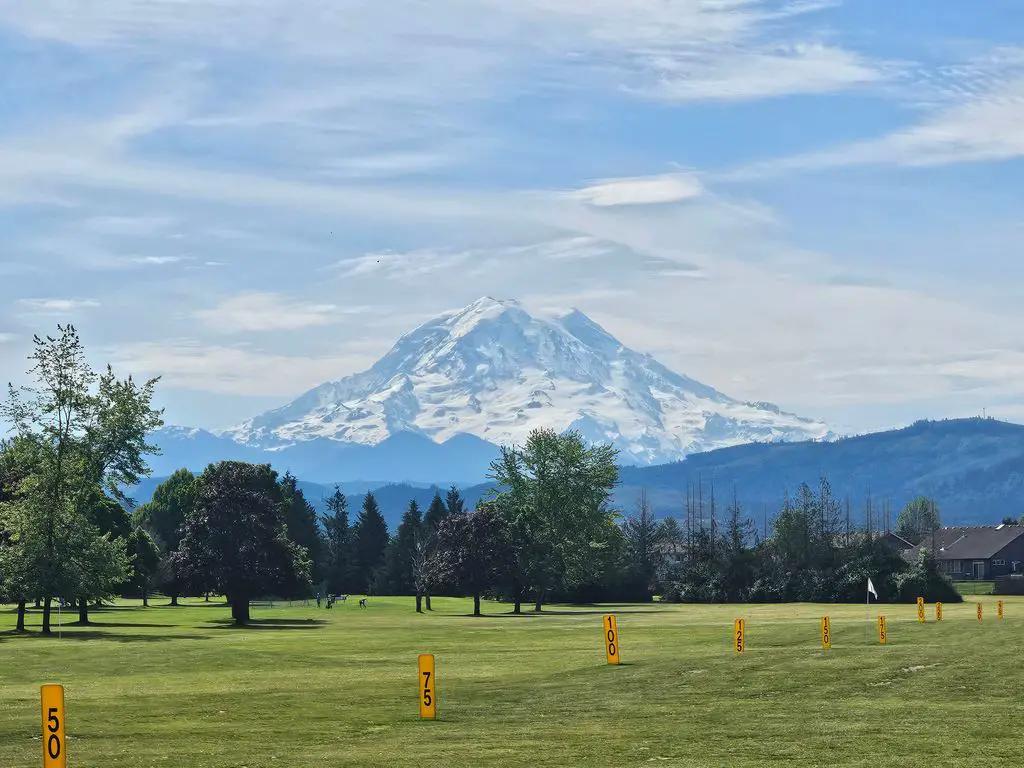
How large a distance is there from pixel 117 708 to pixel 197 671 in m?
15.0

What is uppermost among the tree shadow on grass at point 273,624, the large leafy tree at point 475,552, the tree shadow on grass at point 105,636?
the large leafy tree at point 475,552

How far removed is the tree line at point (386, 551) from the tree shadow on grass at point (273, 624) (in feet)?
5.15

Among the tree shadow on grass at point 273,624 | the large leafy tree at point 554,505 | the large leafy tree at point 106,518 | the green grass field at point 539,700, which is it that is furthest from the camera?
the large leafy tree at point 554,505

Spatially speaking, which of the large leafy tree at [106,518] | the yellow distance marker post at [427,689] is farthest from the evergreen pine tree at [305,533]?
A: the yellow distance marker post at [427,689]

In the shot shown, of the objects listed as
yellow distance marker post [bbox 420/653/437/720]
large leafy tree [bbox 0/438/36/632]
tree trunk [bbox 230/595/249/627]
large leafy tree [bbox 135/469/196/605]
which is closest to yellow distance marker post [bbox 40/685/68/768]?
yellow distance marker post [bbox 420/653/437/720]

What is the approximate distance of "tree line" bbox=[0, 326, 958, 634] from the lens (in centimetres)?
8031

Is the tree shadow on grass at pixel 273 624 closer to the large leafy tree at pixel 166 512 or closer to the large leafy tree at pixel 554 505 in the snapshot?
the large leafy tree at pixel 554 505

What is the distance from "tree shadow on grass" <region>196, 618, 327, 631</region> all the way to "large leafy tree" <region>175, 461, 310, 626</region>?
4.66ft

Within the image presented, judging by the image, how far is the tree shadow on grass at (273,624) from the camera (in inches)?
3605

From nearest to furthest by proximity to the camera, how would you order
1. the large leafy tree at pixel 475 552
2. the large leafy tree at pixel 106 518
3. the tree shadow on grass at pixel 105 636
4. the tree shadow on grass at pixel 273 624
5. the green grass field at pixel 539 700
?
the green grass field at pixel 539 700 → the tree shadow on grass at pixel 105 636 → the tree shadow on grass at pixel 273 624 → the large leafy tree at pixel 106 518 → the large leafy tree at pixel 475 552

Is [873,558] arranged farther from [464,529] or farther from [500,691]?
[500,691]

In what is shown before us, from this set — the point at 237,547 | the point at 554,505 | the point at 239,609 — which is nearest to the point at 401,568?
the point at 554,505

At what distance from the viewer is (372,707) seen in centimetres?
3778

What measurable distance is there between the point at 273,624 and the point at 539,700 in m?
61.2
